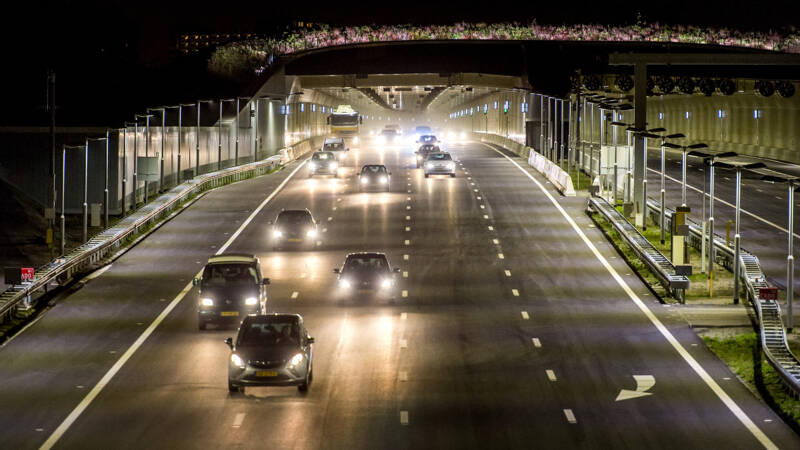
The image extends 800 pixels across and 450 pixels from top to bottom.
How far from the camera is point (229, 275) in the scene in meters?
39.4

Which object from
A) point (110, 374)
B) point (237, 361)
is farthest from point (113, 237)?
point (237, 361)

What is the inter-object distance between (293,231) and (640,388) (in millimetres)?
29289

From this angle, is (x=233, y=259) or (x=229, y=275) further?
(x=233, y=259)

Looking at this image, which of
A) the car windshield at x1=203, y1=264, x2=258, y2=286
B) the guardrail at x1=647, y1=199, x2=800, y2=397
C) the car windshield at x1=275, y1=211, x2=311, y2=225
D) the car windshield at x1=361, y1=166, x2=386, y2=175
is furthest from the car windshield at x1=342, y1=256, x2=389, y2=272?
the car windshield at x1=361, y1=166, x2=386, y2=175

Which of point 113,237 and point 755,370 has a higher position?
point 113,237

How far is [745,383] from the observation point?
32.4 metres

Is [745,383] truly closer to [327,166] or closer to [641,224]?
[641,224]

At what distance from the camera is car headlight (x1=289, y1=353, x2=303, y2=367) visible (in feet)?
96.0

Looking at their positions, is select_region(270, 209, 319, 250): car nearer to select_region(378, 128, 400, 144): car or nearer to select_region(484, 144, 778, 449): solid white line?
select_region(484, 144, 778, 449): solid white line

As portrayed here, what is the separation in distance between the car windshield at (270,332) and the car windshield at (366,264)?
14436mm

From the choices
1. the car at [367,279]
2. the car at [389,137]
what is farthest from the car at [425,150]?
the car at [367,279]

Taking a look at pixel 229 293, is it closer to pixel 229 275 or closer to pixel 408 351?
pixel 229 275

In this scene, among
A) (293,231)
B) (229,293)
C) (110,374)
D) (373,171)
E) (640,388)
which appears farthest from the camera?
(373,171)

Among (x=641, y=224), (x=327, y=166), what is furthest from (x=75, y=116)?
(x=641, y=224)
